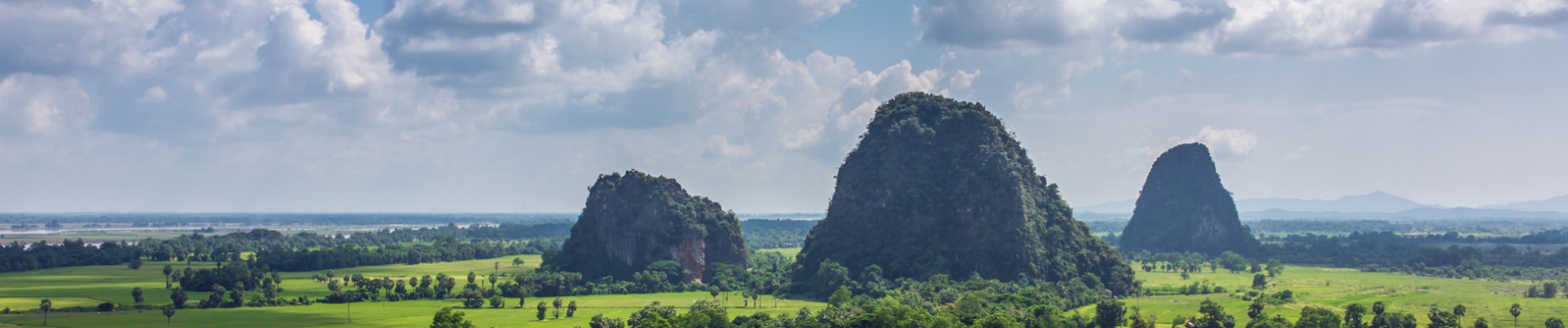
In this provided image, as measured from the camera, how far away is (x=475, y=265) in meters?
136

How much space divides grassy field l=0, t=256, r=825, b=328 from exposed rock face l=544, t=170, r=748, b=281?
1226cm

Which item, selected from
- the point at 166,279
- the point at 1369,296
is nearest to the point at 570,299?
the point at 166,279

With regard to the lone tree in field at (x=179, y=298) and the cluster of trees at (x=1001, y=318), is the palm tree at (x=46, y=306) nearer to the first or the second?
the lone tree in field at (x=179, y=298)

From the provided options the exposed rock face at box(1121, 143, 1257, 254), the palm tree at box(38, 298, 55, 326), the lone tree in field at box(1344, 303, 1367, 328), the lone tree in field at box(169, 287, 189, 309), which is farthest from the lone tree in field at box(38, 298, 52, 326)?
the exposed rock face at box(1121, 143, 1257, 254)

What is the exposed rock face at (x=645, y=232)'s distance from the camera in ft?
370

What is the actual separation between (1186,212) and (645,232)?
85.0 metres

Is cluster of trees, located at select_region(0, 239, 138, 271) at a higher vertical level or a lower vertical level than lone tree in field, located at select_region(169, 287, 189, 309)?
higher

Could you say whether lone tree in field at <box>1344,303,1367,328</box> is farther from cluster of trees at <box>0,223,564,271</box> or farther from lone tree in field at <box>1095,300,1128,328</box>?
cluster of trees at <box>0,223,564,271</box>

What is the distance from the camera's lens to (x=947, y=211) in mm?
102062

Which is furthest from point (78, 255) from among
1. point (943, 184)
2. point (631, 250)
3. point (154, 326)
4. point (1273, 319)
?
point (1273, 319)

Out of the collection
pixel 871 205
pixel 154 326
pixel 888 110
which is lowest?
pixel 154 326

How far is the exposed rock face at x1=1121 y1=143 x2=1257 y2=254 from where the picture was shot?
159625 millimetres

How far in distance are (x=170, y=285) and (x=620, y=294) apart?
3844 cm

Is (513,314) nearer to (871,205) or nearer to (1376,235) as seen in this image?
(871,205)
